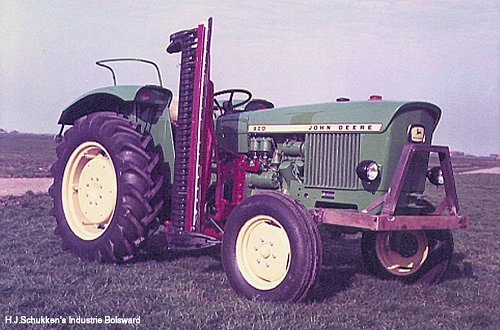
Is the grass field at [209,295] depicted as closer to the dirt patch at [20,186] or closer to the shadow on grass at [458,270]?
the shadow on grass at [458,270]

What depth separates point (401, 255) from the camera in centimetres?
612

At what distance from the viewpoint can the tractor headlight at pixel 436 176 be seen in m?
5.50

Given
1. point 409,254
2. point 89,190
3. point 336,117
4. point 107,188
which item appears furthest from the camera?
point 89,190

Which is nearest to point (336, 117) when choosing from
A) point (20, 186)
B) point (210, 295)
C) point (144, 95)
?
point (210, 295)

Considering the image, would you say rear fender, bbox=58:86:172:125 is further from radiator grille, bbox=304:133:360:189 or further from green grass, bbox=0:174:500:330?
radiator grille, bbox=304:133:360:189

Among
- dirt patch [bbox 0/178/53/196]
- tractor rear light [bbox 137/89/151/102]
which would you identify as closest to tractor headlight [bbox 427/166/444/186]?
tractor rear light [bbox 137/89/151/102]

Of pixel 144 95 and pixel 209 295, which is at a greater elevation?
pixel 144 95

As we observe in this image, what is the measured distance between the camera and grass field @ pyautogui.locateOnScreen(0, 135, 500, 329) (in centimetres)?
440

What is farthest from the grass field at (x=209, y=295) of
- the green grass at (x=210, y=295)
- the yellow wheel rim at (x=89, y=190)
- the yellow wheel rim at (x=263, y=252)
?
the yellow wheel rim at (x=89, y=190)

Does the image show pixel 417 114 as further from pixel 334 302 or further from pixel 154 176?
pixel 154 176

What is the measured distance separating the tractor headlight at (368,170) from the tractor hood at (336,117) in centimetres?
27

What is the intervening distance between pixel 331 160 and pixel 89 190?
2739 millimetres

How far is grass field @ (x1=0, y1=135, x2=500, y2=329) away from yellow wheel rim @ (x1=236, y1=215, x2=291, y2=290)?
263 mm

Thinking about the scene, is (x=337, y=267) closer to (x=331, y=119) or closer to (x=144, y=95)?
(x=331, y=119)
